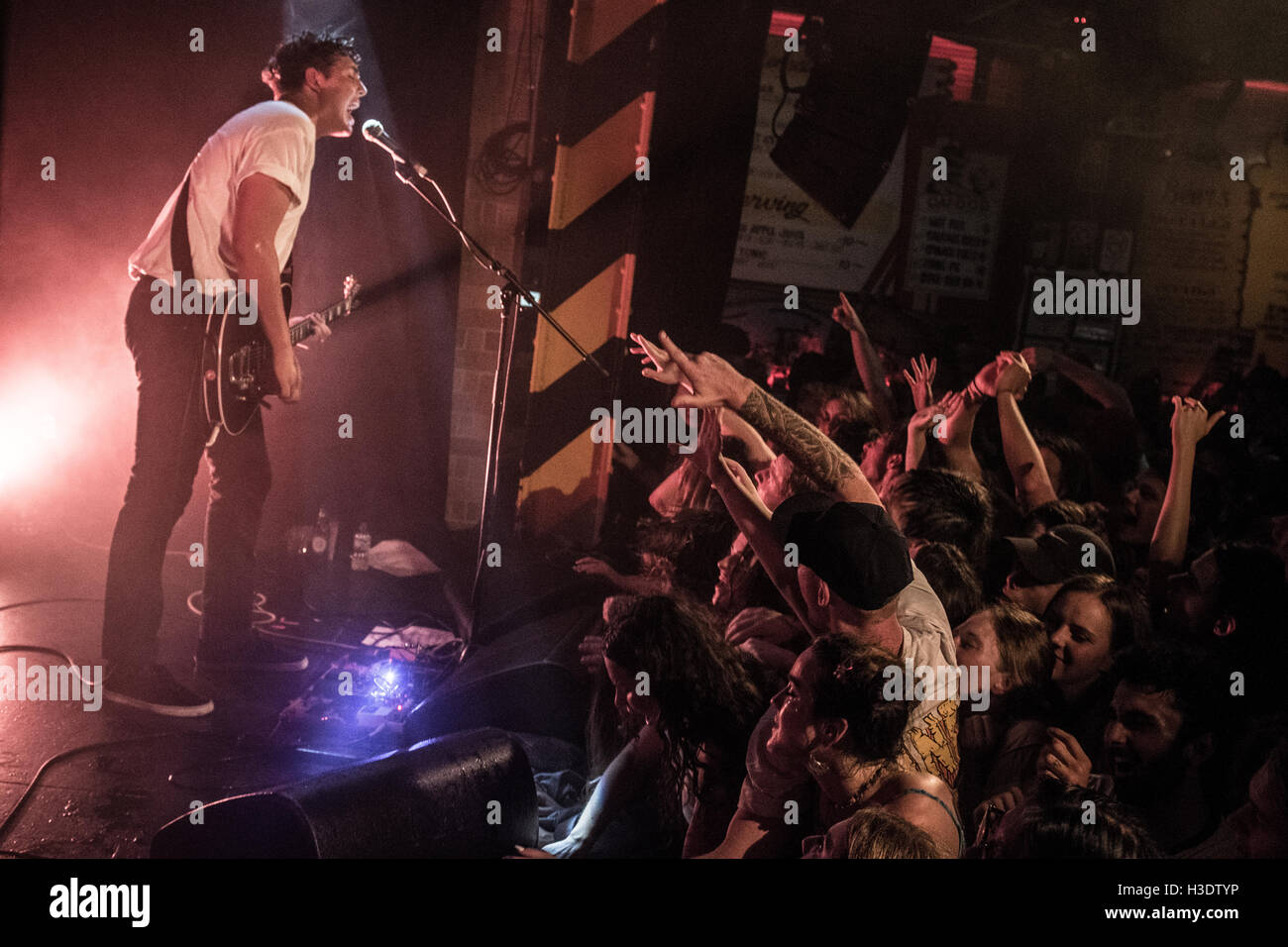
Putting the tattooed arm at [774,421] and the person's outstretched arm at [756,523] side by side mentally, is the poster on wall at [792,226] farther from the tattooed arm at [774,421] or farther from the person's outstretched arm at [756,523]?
the person's outstretched arm at [756,523]

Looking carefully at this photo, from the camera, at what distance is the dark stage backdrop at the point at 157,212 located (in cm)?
363

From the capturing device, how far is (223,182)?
3.30 metres

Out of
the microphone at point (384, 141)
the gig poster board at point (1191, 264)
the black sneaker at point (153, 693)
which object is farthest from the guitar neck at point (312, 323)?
the gig poster board at point (1191, 264)

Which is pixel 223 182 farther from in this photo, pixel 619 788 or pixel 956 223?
pixel 956 223

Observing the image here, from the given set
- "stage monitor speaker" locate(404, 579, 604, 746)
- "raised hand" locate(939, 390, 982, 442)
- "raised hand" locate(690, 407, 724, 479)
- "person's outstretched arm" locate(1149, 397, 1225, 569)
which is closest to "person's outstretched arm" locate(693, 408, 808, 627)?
"raised hand" locate(690, 407, 724, 479)

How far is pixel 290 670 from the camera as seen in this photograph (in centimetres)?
337

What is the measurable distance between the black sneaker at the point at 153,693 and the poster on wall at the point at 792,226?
4.69 meters

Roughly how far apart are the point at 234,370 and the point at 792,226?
15.2 ft

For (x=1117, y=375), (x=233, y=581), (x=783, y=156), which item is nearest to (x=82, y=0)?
(x=233, y=581)

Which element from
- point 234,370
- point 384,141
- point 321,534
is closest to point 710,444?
point 384,141

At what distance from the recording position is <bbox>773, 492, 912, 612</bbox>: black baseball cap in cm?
205

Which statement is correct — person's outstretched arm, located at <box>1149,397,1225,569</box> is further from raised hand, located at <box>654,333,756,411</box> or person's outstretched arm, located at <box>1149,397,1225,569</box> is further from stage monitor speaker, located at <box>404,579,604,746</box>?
stage monitor speaker, located at <box>404,579,604,746</box>

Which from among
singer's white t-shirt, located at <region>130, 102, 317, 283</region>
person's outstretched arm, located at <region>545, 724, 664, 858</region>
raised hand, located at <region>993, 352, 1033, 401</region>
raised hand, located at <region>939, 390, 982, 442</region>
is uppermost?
singer's white t-shirt, located at <region>130, 102, 317, 283</region>

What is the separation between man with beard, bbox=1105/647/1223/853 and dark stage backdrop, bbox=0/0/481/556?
297 cm
